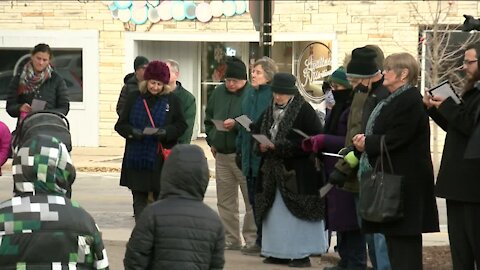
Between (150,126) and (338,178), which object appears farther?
(150,126)

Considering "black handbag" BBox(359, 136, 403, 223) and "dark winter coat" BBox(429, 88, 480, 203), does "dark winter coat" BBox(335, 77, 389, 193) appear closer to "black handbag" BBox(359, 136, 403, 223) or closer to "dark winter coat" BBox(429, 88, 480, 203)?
"black handbag" BBox(359, 136, 403, 223)

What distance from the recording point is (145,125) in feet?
32.5

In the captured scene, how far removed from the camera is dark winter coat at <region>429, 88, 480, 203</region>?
6980 millimetres

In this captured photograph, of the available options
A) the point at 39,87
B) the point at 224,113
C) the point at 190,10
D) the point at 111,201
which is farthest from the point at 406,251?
the point at 190,10

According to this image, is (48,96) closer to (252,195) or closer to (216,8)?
(252,195)

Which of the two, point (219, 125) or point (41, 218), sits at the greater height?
point (219, 125)

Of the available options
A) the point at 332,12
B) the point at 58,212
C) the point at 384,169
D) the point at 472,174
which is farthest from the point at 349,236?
the point at 332,12

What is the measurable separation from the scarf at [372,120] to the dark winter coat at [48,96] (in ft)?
13.4

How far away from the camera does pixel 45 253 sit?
477 centimetres

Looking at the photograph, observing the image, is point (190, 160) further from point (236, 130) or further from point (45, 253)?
point (236, 130)

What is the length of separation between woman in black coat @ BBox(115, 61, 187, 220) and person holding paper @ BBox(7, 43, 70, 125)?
1.20m

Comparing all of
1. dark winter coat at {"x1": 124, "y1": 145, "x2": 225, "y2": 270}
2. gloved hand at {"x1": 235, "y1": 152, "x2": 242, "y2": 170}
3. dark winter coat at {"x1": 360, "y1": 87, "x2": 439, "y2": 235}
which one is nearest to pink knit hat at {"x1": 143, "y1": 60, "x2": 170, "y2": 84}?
gloved hand at {"x1": 235, "y1": 152, "x2": 242, "y2": 170}

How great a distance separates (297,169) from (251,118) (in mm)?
959

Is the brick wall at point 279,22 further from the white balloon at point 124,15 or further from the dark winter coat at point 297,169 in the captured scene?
the dark winter coat at point 297,169
